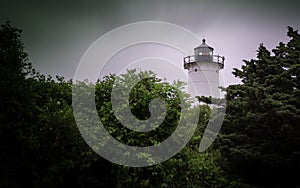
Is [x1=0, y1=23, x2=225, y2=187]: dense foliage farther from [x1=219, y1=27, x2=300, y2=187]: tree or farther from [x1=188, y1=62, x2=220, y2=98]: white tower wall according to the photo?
[x1=188, y1=62, x2=220, y2=98]: white tower wall

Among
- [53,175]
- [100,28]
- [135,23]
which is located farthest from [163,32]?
[53,175]

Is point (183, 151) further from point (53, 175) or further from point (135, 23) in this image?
point (135, 23)

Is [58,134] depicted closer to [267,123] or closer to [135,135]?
[135,135]

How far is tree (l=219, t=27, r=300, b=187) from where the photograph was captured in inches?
558

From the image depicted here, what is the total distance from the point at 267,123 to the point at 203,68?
588 inches

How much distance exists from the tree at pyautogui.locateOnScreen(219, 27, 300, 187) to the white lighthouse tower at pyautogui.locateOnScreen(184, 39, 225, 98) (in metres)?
11.6

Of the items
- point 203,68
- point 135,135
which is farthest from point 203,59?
point 135,135

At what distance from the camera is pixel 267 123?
582 inches

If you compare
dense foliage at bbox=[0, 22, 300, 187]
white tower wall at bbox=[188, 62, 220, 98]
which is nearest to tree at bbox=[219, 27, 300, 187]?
dense foliage at bbox=[0, 22, 300, 187]

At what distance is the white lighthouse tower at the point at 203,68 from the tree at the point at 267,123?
458 inches

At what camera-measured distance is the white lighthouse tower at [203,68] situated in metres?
28.9

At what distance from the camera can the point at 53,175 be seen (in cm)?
1012

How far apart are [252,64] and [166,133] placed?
26.4ft

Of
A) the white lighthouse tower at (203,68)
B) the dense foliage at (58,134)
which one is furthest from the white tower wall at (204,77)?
the dense foliage at (58,134)
